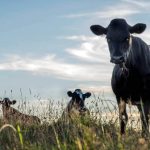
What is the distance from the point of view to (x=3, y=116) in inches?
464

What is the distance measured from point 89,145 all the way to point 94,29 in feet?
24.3

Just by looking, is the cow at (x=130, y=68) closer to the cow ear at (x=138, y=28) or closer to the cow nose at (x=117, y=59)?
the cow ear at (x=138, y=28)

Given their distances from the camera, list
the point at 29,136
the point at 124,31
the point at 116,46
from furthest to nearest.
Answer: the point at 124,31, the point at 116,46, the point at 29,136

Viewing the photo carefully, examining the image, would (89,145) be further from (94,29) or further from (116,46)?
(94,29)

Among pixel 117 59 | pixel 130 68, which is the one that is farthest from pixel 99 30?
pixel 117 59

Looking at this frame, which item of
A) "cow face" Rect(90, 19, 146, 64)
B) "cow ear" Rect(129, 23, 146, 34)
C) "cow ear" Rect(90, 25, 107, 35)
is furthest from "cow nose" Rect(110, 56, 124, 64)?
"cow ear" Rect(90, 25, 107, 35)

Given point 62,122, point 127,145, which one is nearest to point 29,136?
point 62,122

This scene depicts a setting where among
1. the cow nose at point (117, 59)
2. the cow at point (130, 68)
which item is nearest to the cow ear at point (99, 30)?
the cow at point (130, 68)

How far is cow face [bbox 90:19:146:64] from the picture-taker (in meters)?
10.1

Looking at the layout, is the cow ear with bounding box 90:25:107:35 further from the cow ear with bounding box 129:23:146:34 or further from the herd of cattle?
the cow ear with bounding box 129:23:146:34

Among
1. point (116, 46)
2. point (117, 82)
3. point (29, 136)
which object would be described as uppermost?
point (116, 46)

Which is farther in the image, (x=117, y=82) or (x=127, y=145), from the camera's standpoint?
(x=117, y=82)

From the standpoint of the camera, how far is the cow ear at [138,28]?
11461 mm

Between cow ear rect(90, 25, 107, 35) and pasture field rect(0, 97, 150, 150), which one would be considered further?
cow ear rect(90, 25, 107, 35)
